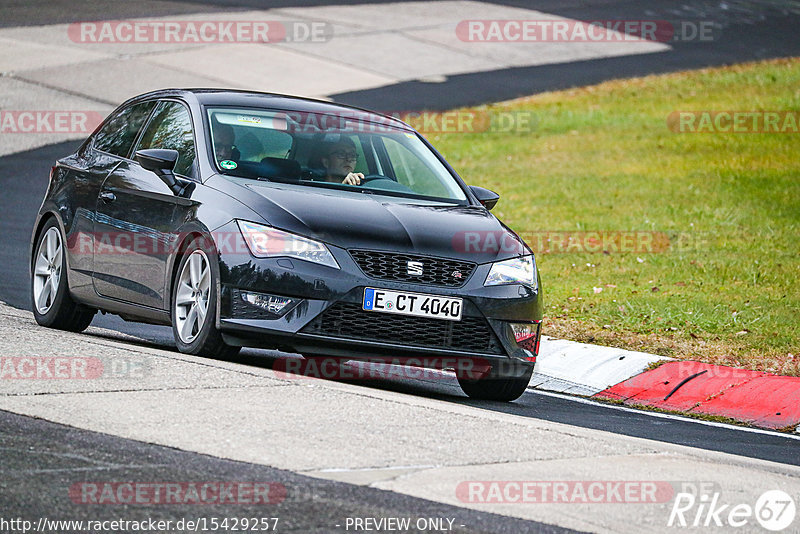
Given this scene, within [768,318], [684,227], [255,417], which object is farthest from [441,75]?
[255,417]

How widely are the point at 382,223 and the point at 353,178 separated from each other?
38.0 inches

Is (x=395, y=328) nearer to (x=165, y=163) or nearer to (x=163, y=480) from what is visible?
(x=165, y=163)

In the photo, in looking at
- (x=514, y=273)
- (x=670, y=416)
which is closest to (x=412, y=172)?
(x=514, y=273)

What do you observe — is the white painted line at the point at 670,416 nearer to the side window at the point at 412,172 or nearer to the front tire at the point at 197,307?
the side window at the point at 412,172

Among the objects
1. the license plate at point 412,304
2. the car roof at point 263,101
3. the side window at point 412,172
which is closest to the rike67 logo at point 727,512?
the license plate at point 412,304

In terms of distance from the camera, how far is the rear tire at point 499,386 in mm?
8484

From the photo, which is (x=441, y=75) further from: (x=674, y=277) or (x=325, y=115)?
(x=325, y=115)

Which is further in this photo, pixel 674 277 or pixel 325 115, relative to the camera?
pixel 674 277

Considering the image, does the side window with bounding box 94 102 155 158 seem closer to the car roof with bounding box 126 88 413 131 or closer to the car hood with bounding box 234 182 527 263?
the car roof with bounding box 126 88 413 131

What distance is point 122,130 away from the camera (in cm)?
980

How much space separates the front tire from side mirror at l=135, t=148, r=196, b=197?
44 centimetres

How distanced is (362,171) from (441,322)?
153 cm

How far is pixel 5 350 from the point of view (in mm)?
7695

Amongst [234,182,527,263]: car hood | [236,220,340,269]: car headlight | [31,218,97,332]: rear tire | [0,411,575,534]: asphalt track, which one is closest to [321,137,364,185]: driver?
[234,182,527,263]: car hood
